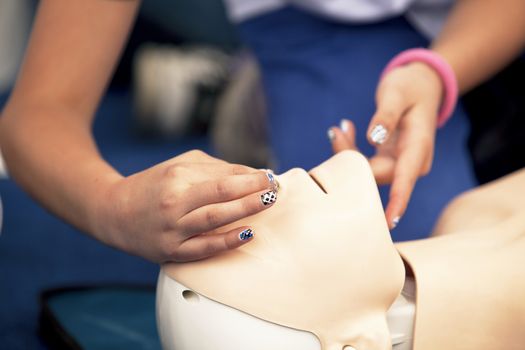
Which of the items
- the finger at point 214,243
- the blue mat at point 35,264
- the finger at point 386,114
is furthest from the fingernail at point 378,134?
the blue mat at point 35,264

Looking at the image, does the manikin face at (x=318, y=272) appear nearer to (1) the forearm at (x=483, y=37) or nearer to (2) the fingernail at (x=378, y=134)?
(2) the fingernail at (x=378, y=134)

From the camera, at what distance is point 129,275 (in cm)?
128

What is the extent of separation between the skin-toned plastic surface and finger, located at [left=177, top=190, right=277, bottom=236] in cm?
16

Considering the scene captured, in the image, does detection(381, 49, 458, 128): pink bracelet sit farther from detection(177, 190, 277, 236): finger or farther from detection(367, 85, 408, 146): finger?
detection(177, 190, 277, 236): finger

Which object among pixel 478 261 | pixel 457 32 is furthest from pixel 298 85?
pixel 478 261

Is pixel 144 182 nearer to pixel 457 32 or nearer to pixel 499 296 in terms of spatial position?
pixel 499 296

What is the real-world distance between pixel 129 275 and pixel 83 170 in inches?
22.8

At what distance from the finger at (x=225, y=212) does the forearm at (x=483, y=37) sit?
18.6 inches

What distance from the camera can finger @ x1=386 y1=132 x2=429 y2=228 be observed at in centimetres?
71

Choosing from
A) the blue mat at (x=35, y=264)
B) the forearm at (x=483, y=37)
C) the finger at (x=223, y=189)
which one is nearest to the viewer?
the finger at (x=223, y=189)

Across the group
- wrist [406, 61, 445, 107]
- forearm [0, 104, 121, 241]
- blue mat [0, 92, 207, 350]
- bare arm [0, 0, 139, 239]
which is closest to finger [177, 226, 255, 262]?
forearm [0, 104, 121, 241]

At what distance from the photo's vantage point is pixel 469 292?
63cm

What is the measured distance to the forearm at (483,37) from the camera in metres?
0.96

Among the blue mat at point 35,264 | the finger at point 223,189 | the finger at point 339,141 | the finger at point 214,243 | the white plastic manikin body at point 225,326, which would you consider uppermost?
the finger at point 223,189
